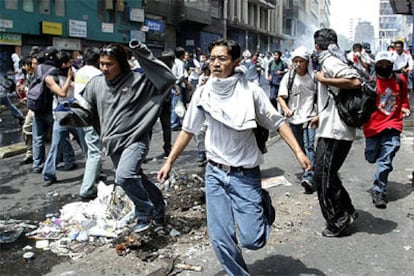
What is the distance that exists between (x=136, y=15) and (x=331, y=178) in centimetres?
2925

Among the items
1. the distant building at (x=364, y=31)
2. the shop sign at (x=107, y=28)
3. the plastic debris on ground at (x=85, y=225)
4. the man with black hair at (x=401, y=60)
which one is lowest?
the plastic debris on ground at (x=85, y=225)

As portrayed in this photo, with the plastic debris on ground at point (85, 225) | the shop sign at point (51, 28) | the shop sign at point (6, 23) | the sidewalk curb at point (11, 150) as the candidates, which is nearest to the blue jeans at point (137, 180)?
the plastic debris on ground at point (85, 225)

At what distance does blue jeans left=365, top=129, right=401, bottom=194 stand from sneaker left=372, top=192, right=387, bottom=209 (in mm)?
44

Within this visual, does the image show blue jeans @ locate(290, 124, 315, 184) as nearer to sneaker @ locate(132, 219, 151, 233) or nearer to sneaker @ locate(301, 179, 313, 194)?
sneaker @ locate(301, 179, 313, 194)

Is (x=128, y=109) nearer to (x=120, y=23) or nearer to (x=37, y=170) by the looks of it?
(x=37, y=170)

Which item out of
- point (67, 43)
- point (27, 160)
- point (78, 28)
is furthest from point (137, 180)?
point (78, 28)

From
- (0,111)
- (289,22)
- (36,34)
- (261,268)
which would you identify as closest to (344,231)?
(261,268)

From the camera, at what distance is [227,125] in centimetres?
336

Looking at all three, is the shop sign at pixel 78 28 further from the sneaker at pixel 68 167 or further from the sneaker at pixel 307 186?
the sneaker at pixel 307 186

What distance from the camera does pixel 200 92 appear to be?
354cm

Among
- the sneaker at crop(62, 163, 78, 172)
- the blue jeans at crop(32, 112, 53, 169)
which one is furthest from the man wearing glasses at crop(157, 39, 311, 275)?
the sneaker at crop(62, 163, 78, 172)

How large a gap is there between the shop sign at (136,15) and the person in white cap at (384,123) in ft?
91.8

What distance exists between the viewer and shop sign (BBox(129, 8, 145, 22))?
104 ft

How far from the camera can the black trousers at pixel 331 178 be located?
454 centimetres
